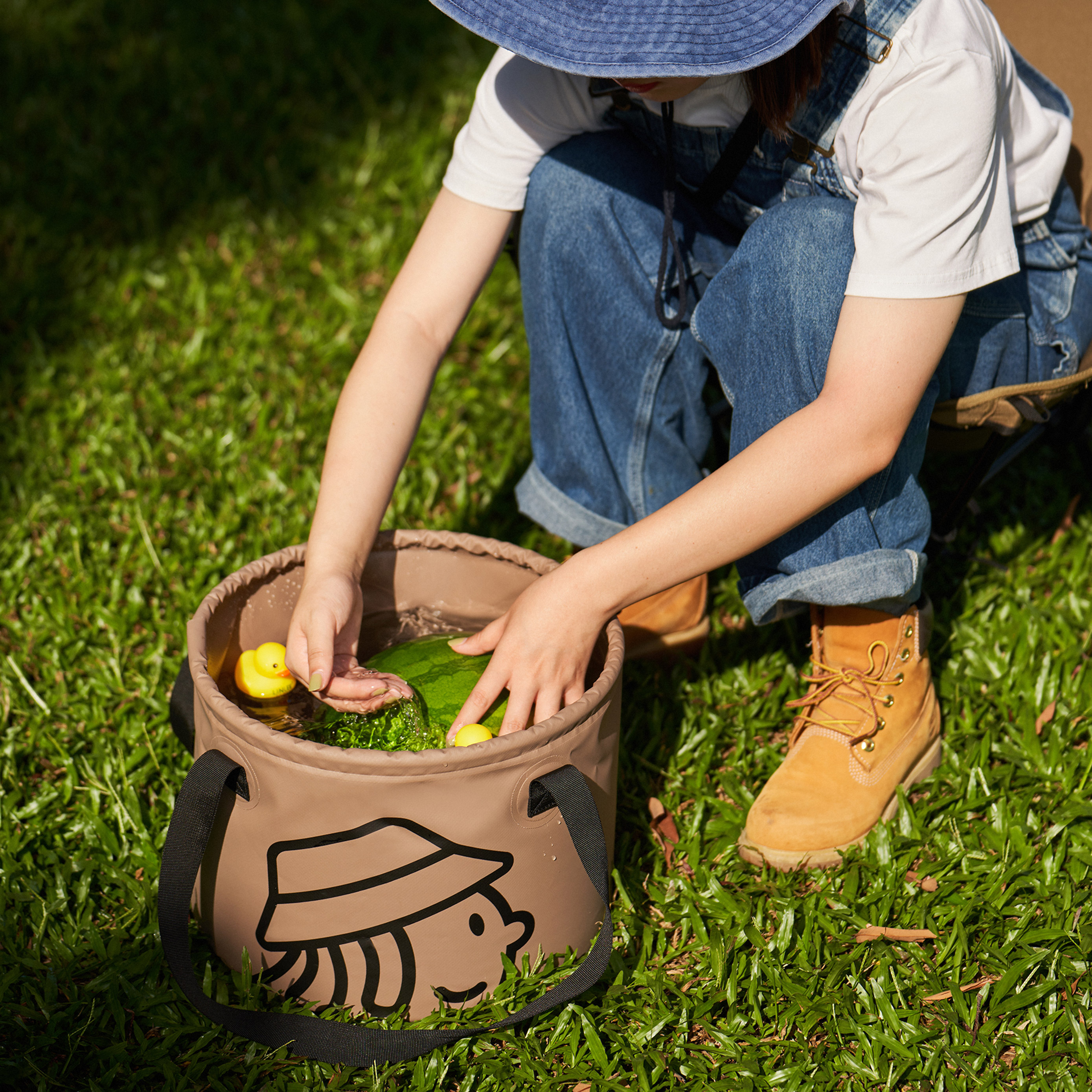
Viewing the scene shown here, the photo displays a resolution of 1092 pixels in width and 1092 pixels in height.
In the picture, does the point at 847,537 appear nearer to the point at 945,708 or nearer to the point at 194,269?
the point at 945,708

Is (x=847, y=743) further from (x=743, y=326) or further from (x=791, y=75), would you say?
(x=791, y=75)

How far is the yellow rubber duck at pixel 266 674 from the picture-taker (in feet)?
6.08

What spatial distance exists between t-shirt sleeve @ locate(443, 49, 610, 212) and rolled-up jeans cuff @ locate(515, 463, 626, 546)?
57 centimetres

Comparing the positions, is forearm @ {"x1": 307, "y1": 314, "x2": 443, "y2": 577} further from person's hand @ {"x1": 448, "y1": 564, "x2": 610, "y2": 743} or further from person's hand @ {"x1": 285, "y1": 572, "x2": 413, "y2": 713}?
person's hand @ {"x1": 448, "y1": 564, "x2": 610, "y2": 743}

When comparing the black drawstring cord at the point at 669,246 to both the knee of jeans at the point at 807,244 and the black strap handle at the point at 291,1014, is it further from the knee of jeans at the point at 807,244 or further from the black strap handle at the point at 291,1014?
the black strap handle at the point at 291,1014

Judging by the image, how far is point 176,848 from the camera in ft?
5.09

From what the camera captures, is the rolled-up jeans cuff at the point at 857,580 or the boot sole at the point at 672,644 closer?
the rolled-up jeans cuff at the point at 857,580

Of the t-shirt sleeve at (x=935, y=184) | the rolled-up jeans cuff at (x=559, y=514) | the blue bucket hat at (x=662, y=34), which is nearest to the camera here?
the blue bucket hat at (x=662, y=34)

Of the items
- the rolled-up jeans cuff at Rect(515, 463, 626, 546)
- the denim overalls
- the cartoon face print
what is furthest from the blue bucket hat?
the cartoon face print

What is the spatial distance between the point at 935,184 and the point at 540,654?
2.82 ft

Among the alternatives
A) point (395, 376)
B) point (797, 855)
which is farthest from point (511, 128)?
point (797, 855)

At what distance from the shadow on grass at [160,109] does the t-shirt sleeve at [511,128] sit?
176 cm

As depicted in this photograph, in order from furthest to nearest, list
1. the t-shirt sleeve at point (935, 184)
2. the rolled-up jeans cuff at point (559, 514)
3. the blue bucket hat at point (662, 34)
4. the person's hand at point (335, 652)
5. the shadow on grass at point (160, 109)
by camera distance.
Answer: the shadow on grass at point (160, 109), the rolled-up jeans cuff at point (559, 514), the person's hand at point (335, 652), the t-shirt sleeve at point (935, 184), the blue bucket hat at point (662, 34)

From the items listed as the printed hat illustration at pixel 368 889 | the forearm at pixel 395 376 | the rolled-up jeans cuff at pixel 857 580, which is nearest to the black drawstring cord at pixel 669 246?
the forearm at pixel 395 376
